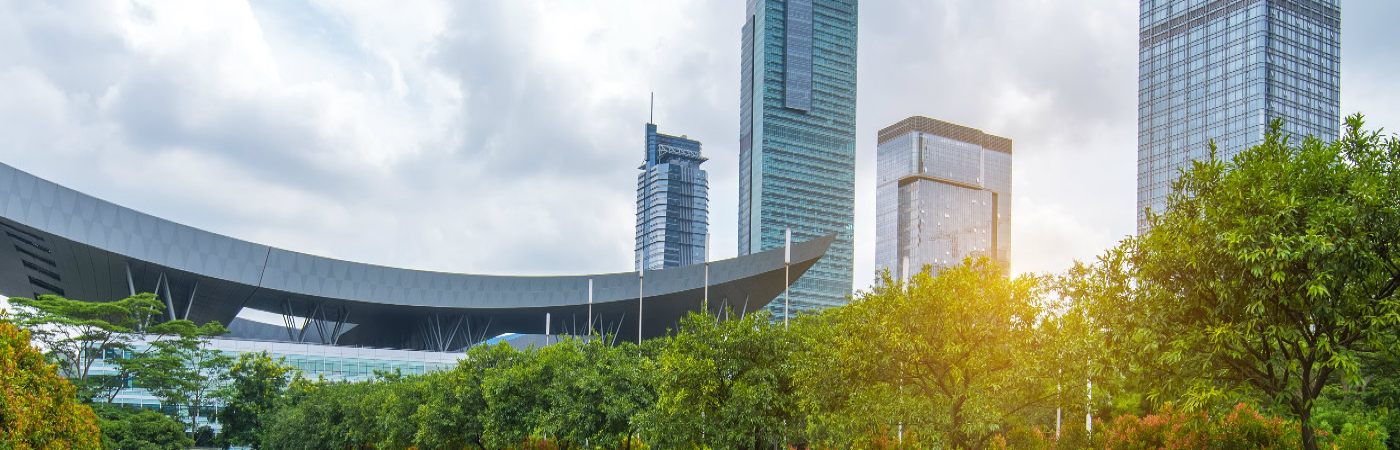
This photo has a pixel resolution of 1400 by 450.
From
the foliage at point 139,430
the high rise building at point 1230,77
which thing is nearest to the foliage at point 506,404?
the foliage at point 139,430

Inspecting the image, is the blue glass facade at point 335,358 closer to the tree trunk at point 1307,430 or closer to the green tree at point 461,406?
the green tree at point 461,406

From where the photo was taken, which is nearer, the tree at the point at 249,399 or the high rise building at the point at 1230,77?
the tree at the point at 249,399

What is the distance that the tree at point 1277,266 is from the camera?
13180mm

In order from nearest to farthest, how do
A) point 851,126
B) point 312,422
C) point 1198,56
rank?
1. point 312,422
2. point 1198,56
3. point 851,126

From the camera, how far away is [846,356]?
850 inches

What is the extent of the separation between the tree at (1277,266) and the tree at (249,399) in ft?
149

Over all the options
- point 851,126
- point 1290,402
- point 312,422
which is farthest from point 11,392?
point 851,126

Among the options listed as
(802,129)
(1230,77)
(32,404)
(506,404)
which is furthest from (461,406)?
(802,129)

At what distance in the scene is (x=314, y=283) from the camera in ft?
230

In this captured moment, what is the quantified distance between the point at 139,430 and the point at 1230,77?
124 meters

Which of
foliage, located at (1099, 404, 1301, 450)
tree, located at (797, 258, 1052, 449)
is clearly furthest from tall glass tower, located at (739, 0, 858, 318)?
tree, located at (797, 258, 1052, 449)

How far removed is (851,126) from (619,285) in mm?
118612

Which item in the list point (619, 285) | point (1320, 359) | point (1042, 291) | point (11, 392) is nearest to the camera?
point (1320, 359)

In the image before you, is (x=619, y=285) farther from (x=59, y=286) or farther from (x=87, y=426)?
(x=87, y=426)
